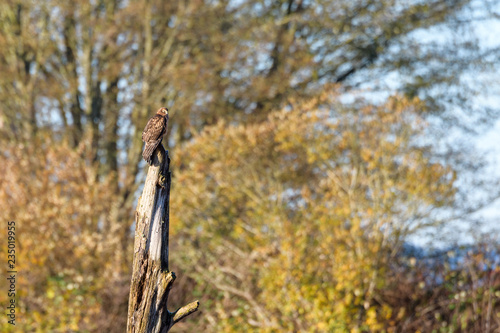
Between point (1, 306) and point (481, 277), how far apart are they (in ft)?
22.6

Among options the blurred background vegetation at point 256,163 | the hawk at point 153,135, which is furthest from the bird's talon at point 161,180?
the blurred background vegetation at point 256,163

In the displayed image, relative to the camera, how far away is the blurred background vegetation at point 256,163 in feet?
25.2

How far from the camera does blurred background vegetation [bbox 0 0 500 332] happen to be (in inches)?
303

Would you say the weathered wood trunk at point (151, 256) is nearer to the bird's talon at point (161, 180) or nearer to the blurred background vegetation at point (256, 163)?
the bird's talon at point (161, 180)

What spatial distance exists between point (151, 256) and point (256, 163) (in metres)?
5.55

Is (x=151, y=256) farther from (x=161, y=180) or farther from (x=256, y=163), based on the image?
(x=256, y=163)

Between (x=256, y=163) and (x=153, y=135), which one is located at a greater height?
(x=153, y=135)

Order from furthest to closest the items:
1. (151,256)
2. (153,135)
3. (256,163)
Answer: (256,163) → (151,256) → (153,135)

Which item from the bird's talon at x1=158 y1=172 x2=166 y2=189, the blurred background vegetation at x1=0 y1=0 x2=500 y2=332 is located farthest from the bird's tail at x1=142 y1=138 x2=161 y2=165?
the blurred background vegetation at x1=0 y1=0 x2=500 y2=332

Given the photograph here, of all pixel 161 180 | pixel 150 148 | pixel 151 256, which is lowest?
pixel 151 256

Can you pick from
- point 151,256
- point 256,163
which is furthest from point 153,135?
point 256,163

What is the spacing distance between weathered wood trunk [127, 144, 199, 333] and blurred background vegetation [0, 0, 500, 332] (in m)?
4.20

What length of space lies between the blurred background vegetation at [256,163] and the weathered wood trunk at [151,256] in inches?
165

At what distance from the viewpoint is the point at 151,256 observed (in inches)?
131
